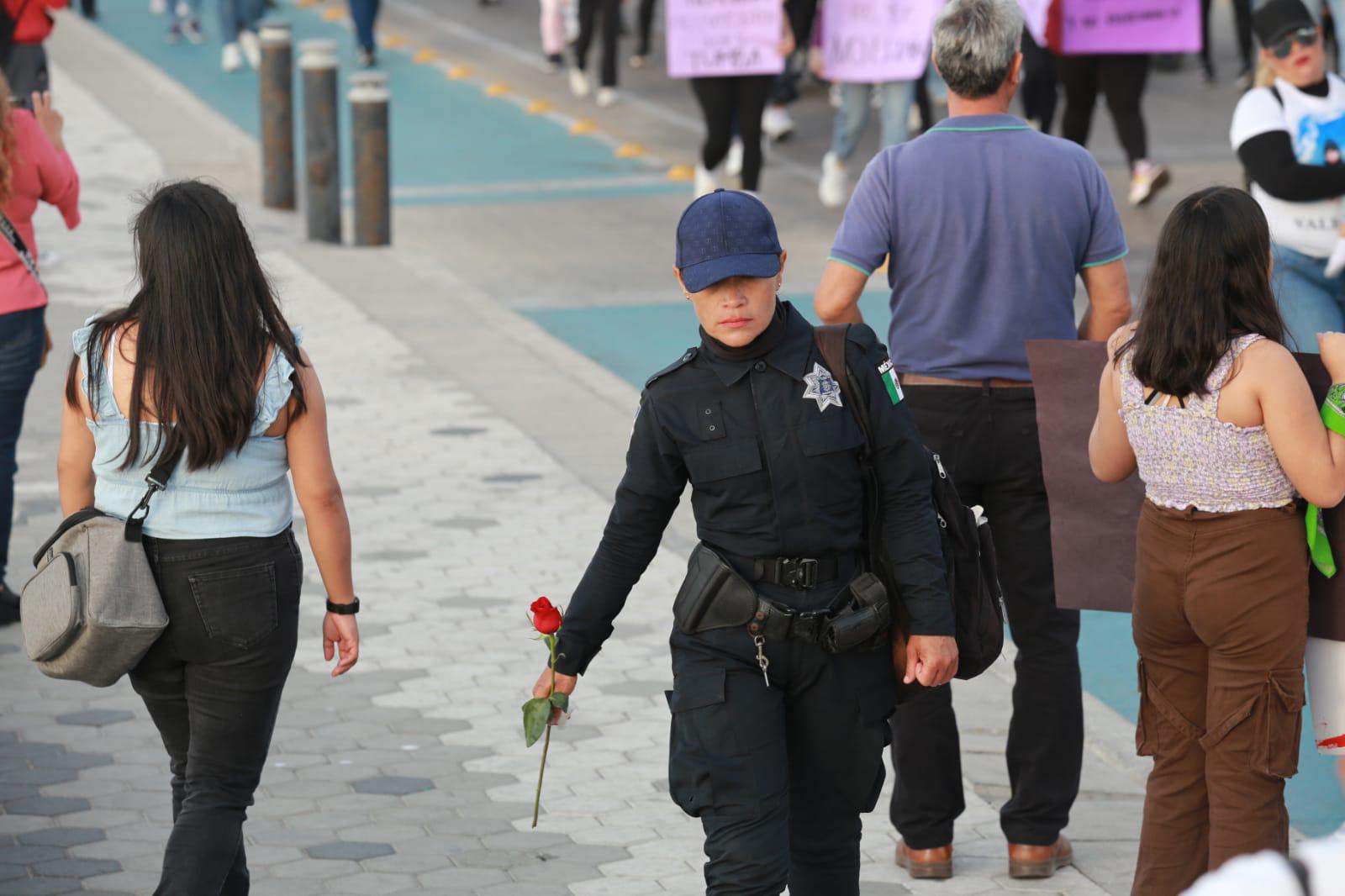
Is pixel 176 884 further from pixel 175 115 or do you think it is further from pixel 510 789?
pixel 175 115

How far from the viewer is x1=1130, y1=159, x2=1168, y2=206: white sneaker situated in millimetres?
13609

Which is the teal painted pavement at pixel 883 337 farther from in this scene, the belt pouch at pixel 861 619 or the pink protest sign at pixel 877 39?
the pink protest sign at pixel 877 39

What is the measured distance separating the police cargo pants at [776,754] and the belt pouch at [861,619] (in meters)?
0.05

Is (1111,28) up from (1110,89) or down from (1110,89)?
up

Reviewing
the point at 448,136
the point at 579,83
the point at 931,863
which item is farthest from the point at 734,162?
the point at 931,863

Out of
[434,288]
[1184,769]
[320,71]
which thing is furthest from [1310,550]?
[320,71]

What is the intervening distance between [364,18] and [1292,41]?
1594cm

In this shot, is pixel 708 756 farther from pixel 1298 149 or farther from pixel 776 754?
pixel 1298 149

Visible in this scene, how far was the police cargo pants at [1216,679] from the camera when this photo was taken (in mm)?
4047

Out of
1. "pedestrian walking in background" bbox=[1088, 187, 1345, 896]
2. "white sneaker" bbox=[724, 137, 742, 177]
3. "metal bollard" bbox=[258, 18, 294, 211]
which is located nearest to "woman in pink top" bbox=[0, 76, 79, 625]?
"pedestrian walking in background" bbox=[1088, 187, 1345, 896]

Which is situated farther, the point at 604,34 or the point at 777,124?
the point at 604,34

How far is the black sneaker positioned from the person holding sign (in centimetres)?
726

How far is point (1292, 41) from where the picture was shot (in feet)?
22.1

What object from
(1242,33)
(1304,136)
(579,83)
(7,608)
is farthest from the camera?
(579,83)
